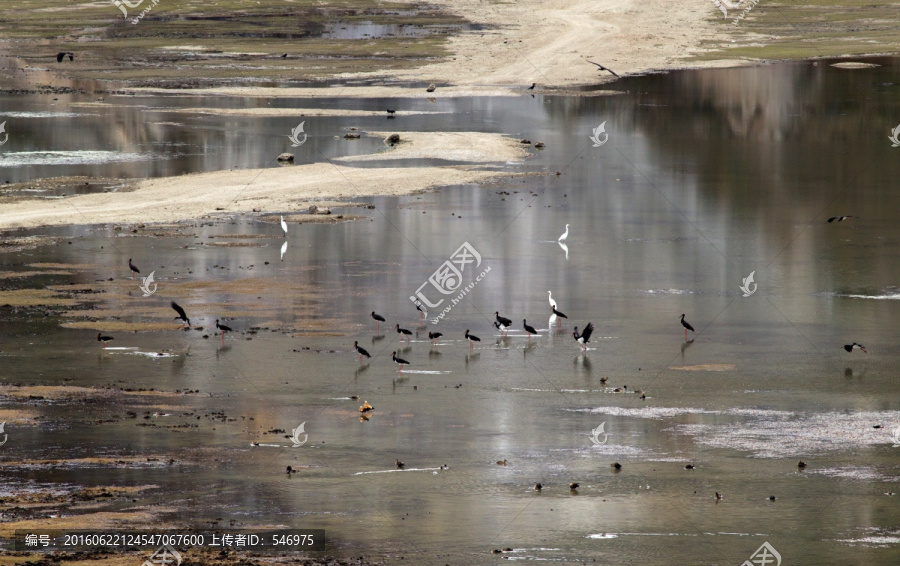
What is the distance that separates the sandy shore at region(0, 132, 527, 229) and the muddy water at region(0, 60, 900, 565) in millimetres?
1787

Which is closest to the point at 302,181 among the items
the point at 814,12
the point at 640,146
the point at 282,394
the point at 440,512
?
the point at 640,146

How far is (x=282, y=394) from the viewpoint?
21391 millimetres

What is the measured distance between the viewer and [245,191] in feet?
137

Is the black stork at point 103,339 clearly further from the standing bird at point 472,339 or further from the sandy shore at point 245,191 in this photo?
the sandy shore at point 245,191

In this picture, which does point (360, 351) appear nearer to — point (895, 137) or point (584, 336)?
point (584, 336)

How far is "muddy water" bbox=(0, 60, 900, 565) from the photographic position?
16.2m

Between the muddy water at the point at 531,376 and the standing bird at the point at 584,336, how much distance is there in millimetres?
221

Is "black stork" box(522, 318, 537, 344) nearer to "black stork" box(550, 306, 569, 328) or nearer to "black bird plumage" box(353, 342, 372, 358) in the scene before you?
"black stork" box(550, 306, 569, 328)

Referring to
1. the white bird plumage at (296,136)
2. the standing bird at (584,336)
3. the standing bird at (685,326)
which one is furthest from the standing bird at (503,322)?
the white bird plumage at (296,136)

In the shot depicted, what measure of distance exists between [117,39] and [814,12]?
59.4 metres

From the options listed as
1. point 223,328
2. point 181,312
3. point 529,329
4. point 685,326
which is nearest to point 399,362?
point 529,329

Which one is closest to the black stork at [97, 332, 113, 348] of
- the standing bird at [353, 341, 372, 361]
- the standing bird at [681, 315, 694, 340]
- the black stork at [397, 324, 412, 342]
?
the standing bird at [353, 341, 372, 361]

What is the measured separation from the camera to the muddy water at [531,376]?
16.2 m

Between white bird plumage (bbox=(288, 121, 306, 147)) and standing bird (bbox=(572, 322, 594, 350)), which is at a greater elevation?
white bird plumage (bbox=(288, 121, 306, 147))
